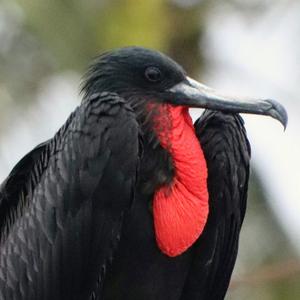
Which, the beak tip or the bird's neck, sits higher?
the beak tip

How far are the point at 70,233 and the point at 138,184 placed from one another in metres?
0.42

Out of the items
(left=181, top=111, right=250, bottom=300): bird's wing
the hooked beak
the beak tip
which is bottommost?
(left=181, top=111, right=250, bottom=300): bird's wing

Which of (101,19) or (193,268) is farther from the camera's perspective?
(101,19)

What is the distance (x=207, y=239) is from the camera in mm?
8852

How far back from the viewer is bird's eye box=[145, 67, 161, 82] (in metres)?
8.84

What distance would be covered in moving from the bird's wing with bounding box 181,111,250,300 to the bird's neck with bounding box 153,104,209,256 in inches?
3.7

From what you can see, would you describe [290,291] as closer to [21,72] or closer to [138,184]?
[21,72]

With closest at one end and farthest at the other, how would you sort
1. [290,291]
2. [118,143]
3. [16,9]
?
1. [118,143]
2. [290,291]
3. [16,9]

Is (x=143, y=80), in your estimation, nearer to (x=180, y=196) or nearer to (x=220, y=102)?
(x=220, y=102)

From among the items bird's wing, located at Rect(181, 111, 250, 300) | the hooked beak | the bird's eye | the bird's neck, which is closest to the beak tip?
the hooked beak

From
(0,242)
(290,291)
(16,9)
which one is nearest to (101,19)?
(16,9)

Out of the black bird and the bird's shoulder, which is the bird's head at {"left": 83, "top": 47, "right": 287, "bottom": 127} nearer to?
the black bird

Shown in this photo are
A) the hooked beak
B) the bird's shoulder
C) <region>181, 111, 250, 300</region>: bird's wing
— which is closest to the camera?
the bird's shoulder

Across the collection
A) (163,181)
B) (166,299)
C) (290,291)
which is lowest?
(290,291)
